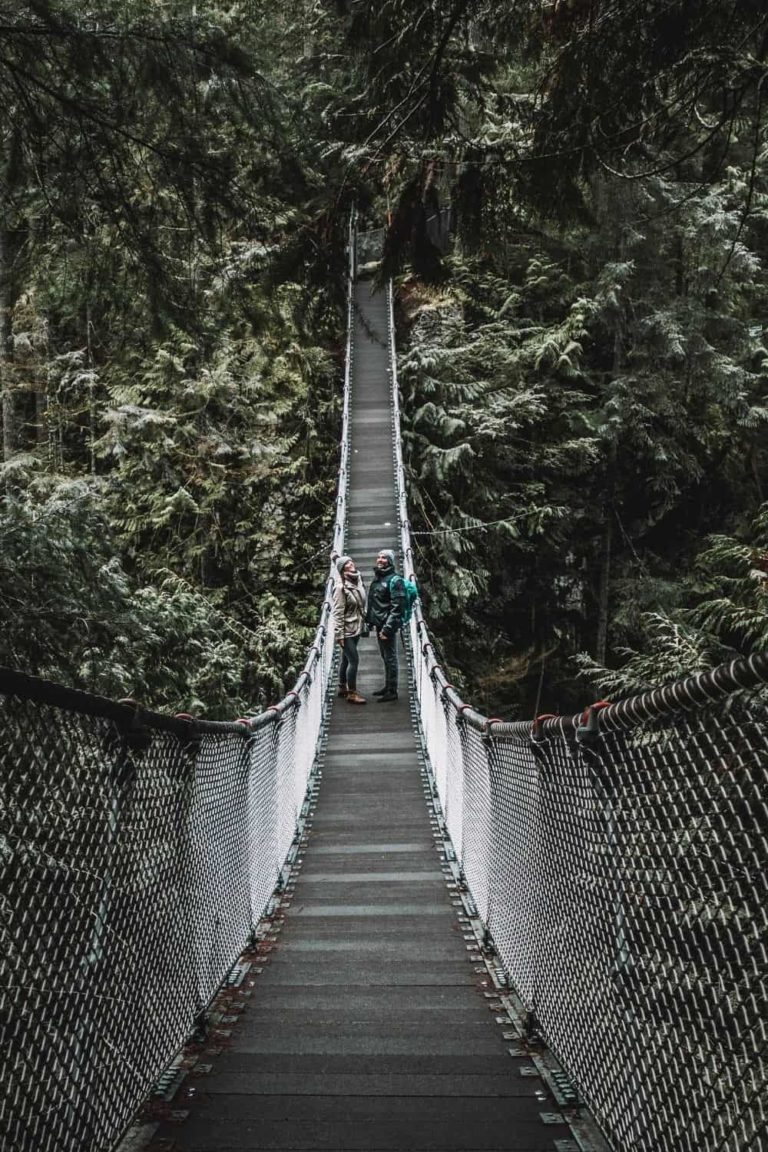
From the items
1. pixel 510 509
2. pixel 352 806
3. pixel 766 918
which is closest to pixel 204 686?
pixel 352 806

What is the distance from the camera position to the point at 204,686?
7941mm

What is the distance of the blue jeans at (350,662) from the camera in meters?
8.81

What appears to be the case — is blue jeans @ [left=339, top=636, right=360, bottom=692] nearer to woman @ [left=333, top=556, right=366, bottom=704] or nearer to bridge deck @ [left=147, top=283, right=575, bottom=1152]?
woman @ [left=333, top=556, right=366, bottom=704]

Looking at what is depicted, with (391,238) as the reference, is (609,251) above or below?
above

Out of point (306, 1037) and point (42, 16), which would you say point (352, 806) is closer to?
point (306, 1037)

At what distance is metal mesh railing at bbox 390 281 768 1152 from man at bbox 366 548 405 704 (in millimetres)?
5455

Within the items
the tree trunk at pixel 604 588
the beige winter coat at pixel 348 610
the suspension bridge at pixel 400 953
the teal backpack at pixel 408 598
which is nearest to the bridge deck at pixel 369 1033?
the suspension bridge at pixel 400 953

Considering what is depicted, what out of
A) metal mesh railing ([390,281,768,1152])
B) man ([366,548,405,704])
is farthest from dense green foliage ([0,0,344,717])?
man ([366,548,405,704])

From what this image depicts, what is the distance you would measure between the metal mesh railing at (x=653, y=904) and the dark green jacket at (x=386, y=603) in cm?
548

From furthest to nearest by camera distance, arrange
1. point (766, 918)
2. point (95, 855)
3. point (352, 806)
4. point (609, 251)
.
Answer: point (609, 251) < point (352, 806) < point (95, 855) < point (766, 918)

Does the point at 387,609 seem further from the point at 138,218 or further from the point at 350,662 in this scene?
the point at 138,218

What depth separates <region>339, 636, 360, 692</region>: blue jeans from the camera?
881cm

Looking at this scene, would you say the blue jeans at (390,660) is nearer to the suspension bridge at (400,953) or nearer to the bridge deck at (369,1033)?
the bridge deck at (369,1033)

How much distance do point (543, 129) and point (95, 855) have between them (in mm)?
2821
